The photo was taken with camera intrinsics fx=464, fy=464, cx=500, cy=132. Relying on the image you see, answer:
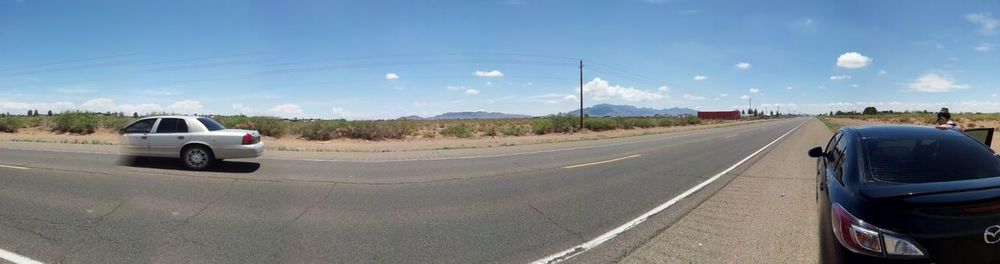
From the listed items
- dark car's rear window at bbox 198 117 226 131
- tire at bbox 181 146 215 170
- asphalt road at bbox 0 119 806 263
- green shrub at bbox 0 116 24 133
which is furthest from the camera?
green shrub at bbox 0 116 24 133

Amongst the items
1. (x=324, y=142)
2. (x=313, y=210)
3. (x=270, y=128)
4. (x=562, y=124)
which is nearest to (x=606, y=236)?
(x=313, y=210)

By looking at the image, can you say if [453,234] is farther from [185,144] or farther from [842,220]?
[185,144]

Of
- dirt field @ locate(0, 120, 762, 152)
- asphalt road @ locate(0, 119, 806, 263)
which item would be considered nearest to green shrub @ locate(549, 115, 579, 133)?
dirt field @ locate(0, 120, 762, 152)

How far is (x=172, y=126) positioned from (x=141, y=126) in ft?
2.94

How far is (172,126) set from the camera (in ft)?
34.7

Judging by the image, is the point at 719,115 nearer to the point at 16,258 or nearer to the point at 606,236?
the point at 606,236

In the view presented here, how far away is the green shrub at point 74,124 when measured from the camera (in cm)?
2594

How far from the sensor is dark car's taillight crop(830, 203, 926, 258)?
2.82m

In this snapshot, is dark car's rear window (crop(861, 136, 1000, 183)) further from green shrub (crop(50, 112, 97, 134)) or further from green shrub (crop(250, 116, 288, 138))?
green shrub (crop(50, 112, 97, 134))

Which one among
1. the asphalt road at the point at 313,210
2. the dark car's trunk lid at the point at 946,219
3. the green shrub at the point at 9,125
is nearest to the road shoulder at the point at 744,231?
the asphalt road at the point at 313,210

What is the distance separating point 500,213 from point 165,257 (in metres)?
3.56

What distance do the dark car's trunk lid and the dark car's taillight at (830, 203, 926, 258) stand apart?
1.9 inches

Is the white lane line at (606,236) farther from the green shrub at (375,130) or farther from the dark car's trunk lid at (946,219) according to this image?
the green shrub at (375,130)

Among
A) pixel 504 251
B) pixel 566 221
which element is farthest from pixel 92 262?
pixel 566 221
